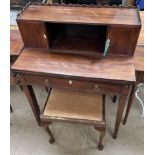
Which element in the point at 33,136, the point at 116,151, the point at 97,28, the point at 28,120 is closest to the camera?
the point at 97,28

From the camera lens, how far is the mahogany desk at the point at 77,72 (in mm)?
971

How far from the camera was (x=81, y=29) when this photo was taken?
1183 mm

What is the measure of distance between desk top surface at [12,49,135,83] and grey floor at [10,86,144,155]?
0.70 meters

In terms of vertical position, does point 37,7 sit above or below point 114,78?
above

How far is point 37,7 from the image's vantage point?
1103 millimetres

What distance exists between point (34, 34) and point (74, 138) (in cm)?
87

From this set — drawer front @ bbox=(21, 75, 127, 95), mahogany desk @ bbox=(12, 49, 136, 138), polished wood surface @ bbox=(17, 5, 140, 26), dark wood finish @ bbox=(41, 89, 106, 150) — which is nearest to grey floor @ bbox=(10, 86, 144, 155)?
dark wood finish @ bbox=(41, 89, 106, 150)

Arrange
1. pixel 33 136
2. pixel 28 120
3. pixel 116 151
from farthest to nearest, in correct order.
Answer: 1. pixel 28 120
2. pixel 33 136
3. pixel 116 151

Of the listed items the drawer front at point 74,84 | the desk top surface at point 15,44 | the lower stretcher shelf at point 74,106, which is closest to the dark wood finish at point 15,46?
the desk top surface at point 15,44
